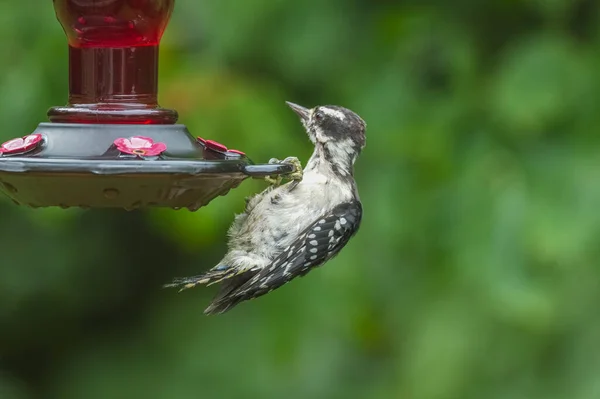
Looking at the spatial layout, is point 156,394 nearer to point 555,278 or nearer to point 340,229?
point 555,278

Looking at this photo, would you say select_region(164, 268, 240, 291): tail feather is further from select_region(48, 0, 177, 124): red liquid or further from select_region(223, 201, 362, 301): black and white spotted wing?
select_region(48, 0, 177, 124): red liquid

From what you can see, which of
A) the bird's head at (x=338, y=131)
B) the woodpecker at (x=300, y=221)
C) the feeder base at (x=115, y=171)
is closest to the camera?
the feeder base at (x=115, y=171)

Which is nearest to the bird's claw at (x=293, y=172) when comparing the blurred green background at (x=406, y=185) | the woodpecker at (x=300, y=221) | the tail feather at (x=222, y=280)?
the woodpecker at (x=300, y=221)

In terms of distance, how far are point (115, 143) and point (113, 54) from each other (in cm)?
52

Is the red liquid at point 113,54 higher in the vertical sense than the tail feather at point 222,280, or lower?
higher

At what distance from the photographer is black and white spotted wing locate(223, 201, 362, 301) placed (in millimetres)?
4169

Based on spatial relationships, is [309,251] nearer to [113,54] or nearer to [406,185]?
[113,54]

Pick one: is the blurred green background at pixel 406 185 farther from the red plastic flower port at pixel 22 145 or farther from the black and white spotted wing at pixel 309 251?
the red plastic flower port at pixel 22 145

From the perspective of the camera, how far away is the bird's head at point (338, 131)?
Result: 462cm

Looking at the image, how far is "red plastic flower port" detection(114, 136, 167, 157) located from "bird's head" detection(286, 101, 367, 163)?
1.28 meters

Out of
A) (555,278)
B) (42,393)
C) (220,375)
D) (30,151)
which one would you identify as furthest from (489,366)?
(30,151)

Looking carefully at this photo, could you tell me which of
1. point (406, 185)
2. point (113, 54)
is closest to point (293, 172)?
point (113, 54)

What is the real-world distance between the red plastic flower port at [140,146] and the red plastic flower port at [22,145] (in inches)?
8.9

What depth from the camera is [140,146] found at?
11.0ft
